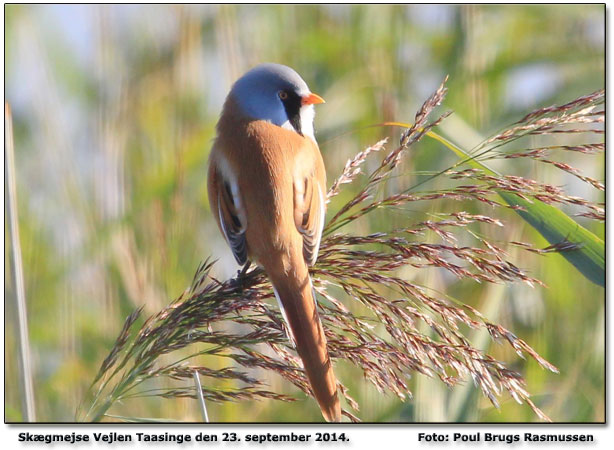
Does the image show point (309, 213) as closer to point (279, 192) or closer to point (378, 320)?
point (279, 192)

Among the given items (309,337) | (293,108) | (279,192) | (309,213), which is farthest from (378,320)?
(293,108)

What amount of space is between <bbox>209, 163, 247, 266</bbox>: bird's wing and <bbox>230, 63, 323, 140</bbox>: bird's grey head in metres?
0.30

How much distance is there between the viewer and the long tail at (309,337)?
1.90m

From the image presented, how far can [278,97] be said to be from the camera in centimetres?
273

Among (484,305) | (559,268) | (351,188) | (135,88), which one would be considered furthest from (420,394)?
(135,88)

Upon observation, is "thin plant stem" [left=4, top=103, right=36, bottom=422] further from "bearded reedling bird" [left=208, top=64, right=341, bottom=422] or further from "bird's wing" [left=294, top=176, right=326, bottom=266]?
"bird's wing" [left=294, top=176, right=326, bottom=266]

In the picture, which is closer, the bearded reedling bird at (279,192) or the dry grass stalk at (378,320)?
the dry grass stalk at (378,320)

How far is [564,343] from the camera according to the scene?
9.64 feet

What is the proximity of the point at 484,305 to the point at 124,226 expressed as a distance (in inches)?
60.1

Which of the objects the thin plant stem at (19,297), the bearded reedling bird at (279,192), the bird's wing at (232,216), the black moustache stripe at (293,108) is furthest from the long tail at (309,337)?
the black moustache stripe at (293,108)

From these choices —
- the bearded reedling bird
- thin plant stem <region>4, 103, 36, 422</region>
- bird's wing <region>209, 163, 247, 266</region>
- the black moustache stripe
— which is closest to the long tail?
the bearded reedling bird

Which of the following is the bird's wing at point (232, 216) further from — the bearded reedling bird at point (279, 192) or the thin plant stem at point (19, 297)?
the thin plant stem at point (19, 297)

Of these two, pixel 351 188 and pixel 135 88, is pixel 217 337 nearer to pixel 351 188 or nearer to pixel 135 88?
pixel 351 188

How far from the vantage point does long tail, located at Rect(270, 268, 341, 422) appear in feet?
6.23
